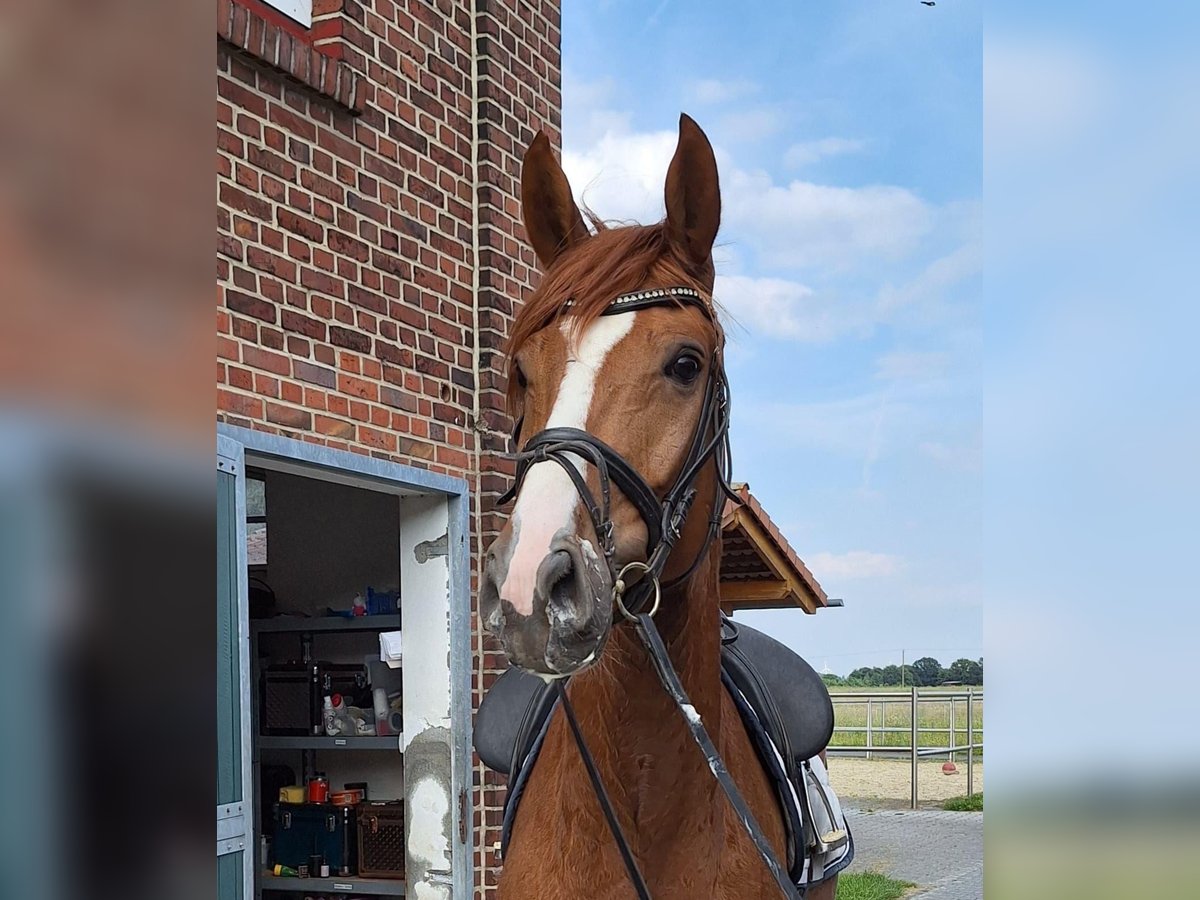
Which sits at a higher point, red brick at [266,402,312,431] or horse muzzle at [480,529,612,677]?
red brick at [266,402,312,431]

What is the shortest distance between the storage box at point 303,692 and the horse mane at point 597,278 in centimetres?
390

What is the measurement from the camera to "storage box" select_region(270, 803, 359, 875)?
5.81 meters

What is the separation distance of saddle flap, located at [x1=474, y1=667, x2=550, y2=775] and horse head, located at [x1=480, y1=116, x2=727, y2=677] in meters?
1.01

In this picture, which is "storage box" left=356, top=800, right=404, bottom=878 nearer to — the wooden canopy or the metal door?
the metal door

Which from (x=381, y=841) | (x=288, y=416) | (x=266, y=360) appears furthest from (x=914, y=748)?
(x=266, y=360)

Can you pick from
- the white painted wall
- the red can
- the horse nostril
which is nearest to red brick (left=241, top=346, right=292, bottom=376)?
the white painted wall

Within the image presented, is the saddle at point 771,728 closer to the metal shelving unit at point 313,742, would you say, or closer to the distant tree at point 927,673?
the metal shelving unit at point 313,742

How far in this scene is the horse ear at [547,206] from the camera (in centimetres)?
256

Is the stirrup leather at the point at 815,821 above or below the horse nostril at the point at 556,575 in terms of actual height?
below

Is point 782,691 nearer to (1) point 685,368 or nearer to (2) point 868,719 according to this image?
(1) point 685,368

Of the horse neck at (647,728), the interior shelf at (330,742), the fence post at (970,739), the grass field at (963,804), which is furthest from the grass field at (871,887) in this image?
the horse neck at (647,728)

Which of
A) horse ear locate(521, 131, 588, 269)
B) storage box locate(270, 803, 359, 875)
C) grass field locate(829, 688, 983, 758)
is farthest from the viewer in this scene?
grass field locate(829, 688, 983, 758)
